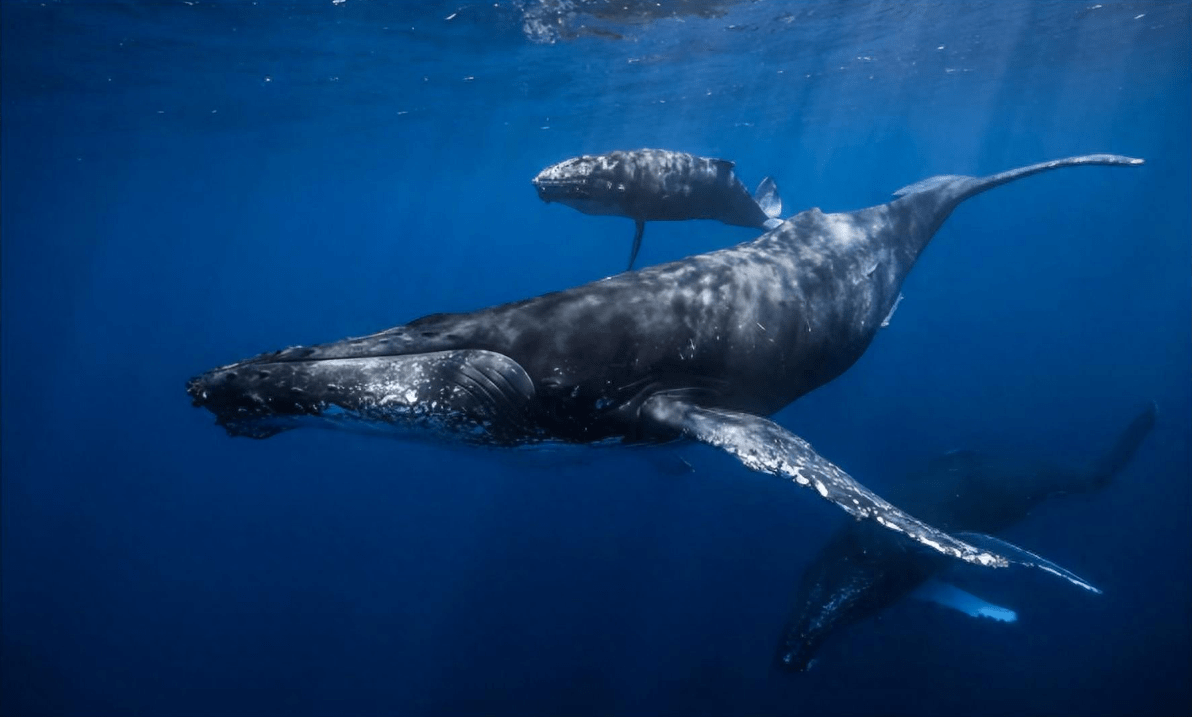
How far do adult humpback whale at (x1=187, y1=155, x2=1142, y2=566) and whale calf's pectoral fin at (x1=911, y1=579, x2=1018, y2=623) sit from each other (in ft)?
20.0

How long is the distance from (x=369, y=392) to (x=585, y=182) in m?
8.18

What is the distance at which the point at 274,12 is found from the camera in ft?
A: 63.4

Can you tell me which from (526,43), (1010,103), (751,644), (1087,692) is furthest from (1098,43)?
(751,644)

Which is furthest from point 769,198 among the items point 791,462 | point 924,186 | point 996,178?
point 791,462

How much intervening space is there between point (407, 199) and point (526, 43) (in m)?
59.9

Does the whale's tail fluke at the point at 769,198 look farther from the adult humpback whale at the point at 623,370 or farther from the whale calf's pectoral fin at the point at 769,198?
the adult humpback whale at the point at 623,370

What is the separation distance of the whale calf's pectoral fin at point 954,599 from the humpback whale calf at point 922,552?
0.02 meters

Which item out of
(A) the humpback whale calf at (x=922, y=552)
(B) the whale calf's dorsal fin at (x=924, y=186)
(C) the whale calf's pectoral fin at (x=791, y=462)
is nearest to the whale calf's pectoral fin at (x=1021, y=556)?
(C) the whale calf's pectoral fin at (x=791, y=462)

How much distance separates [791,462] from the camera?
467 cm

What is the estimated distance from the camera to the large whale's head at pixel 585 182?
11.7 m

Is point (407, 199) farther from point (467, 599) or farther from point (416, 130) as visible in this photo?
point (467, 599)

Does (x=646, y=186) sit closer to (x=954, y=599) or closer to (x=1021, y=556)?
(x=1021, y=556)

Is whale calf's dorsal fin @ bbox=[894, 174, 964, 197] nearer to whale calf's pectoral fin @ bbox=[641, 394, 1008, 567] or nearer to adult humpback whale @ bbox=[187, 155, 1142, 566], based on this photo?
adult humpback whale @ bbox=[187, 155, 1142, 566]

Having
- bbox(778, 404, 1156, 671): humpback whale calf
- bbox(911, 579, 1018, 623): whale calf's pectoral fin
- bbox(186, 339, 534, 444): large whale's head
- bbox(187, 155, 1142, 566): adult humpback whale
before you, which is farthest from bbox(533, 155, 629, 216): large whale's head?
bbox(911, 579, 1018, 623): whale calf's pectoral fin
